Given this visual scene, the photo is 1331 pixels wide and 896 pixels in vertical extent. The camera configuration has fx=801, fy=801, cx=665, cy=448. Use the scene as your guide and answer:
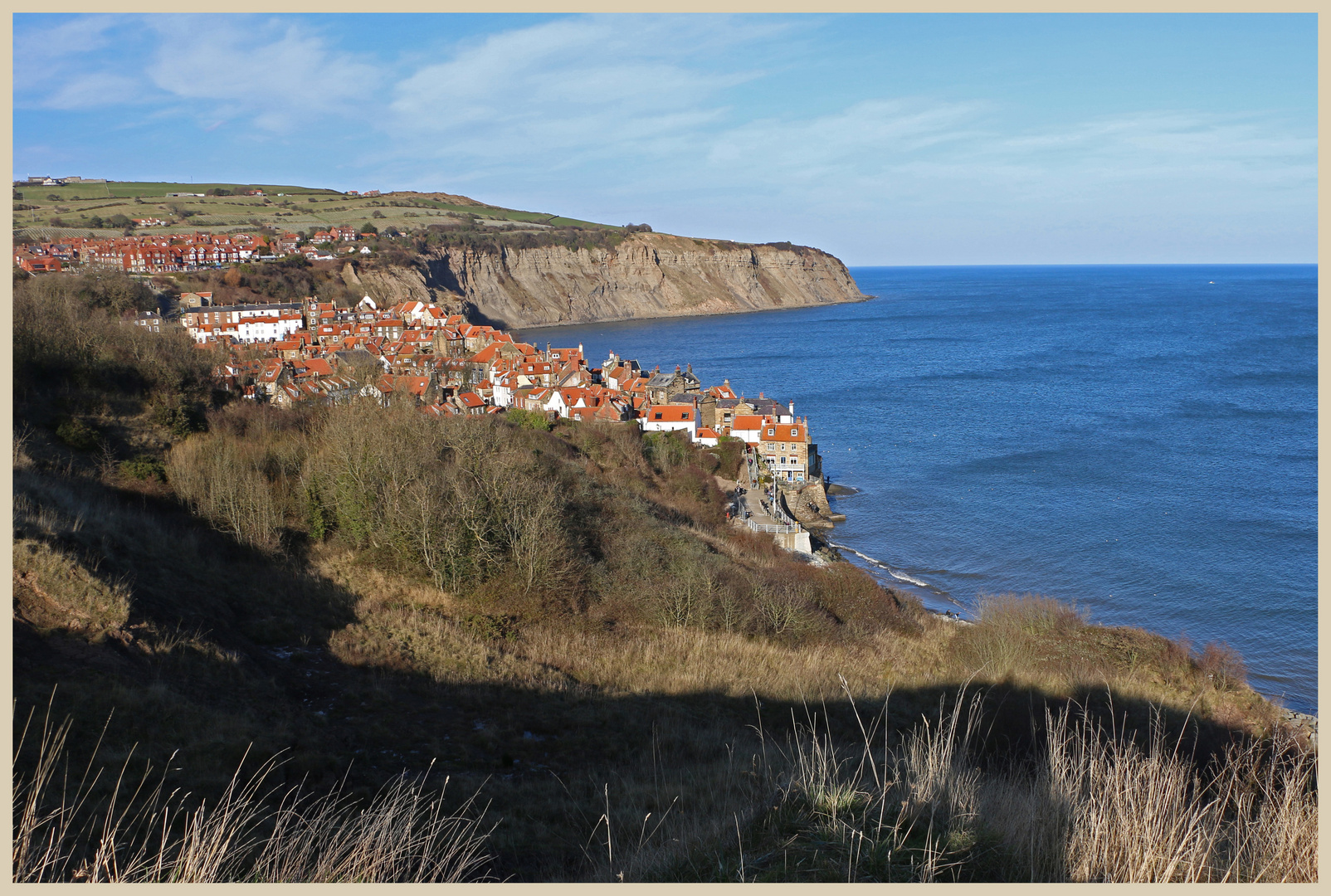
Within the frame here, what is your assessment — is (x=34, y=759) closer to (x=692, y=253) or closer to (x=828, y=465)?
(x=828, y=465)

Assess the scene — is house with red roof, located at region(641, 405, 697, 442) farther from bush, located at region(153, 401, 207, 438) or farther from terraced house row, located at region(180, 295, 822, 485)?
bush, located at region(153, 401, 207, 438)

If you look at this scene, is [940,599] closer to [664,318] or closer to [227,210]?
[664,318]

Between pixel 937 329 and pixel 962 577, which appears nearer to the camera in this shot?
pixel 962 577

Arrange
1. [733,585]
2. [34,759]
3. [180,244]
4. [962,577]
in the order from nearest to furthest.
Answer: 1. [34,759]
2. [733,585]
3. [962,577]
4. [180,244]

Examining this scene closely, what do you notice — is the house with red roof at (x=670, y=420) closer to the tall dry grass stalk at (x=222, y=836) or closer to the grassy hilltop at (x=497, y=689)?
the grassy hilltop at (x=497, y=689)

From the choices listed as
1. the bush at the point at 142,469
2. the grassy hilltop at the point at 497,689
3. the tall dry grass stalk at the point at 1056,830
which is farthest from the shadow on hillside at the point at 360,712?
the bush at the point at 142,469

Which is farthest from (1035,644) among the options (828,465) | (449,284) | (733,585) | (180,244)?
(449,284)
